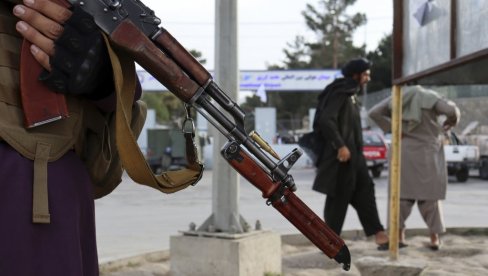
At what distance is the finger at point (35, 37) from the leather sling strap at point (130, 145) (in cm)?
14

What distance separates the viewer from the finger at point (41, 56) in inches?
63.9

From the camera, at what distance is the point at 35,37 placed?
5.36 ft

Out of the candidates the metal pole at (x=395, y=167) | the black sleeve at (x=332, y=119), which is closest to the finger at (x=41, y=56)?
the metal pole at (x=395, y=167)

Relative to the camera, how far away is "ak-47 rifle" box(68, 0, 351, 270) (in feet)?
5.55

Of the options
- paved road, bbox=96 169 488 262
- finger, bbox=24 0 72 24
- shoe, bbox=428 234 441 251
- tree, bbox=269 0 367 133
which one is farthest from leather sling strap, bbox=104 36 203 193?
tree, bbox=269 0 367 133

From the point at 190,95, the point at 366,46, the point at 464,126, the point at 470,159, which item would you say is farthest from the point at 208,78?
the point at 366,46

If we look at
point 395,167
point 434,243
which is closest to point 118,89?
point 395,167

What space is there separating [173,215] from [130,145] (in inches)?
307

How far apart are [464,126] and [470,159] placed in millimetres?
1732

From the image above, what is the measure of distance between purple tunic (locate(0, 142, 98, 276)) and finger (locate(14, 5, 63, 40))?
0.30 metres

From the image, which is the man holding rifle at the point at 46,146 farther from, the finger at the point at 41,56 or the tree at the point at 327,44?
the tree at the point at 327,44

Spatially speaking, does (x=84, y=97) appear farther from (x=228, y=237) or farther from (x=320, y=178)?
(x=320, y=178)

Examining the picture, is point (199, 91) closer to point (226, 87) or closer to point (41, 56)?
point (41, 56)

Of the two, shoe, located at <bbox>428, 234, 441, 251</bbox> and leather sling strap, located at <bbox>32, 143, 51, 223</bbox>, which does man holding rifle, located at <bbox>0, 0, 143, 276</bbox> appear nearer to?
leather sling strap, located at <bbox>32, 143, 51, 223</bbox>
